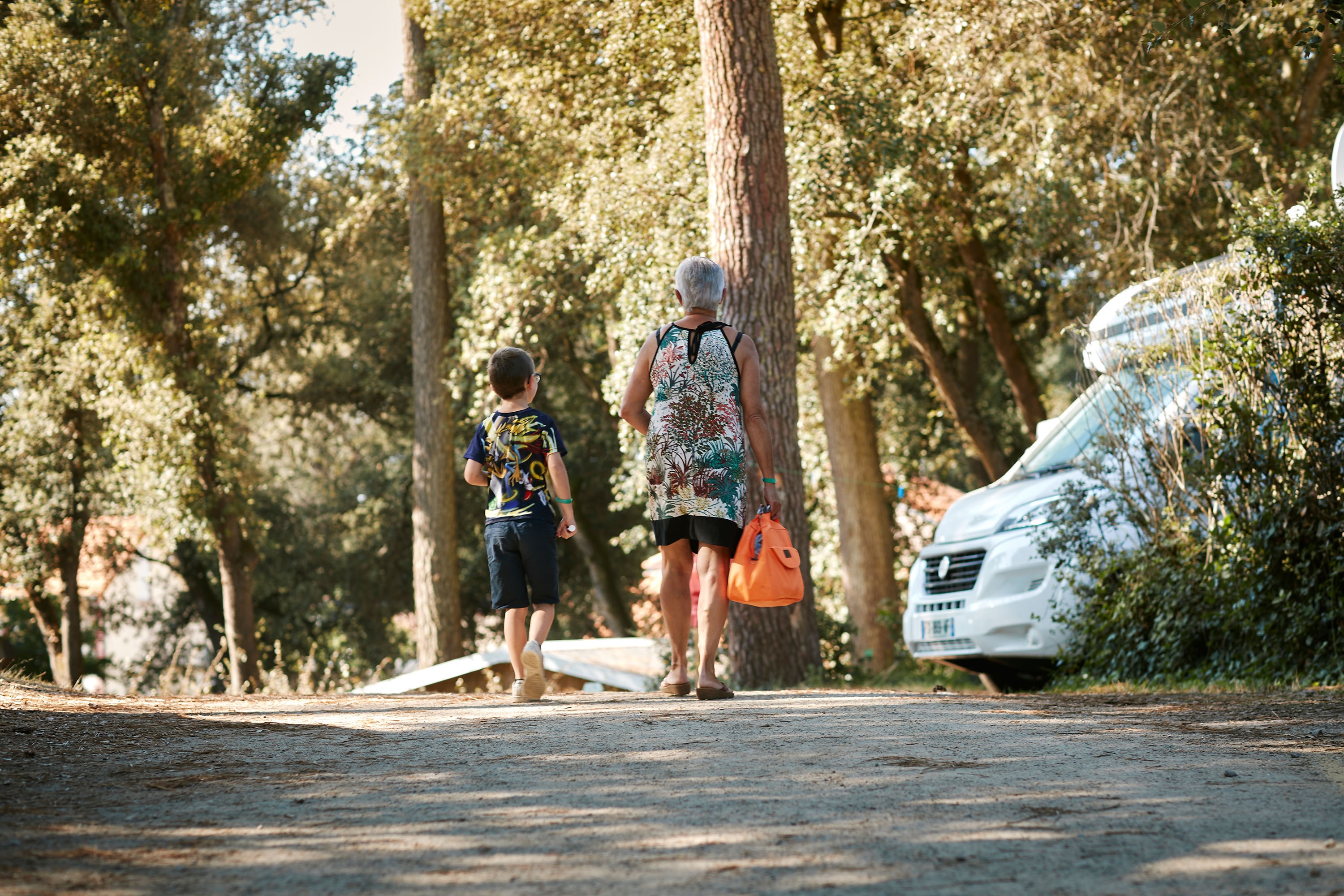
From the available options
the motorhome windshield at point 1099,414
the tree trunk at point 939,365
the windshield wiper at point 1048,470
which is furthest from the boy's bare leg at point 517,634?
the tree trunk at point 939,365

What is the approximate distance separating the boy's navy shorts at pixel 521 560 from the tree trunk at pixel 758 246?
262 centimetres

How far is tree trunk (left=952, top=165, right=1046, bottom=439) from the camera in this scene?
1541 centimetres

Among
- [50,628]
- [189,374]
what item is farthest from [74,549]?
[189,374]

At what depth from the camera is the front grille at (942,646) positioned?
8.30m

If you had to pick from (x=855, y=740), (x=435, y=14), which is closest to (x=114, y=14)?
(x=435, y=14)

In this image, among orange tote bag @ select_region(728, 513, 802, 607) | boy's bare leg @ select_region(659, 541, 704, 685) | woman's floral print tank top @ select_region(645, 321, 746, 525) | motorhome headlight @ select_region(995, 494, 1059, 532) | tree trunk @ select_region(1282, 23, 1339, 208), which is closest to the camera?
orange tote bag @ select_region(728, 513, 802, 607)

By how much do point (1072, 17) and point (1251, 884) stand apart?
40.6 feet

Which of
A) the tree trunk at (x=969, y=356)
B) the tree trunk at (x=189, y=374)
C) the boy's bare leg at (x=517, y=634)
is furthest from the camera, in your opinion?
the tree trunk at (x=969, y=356)

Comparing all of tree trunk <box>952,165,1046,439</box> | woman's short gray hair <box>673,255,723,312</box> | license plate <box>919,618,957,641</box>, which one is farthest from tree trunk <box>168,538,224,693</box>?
woman's short gray hair <box>673,255,723,312</box>

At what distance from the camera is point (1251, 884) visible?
2.55 metres

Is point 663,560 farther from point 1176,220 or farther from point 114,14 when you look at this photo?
point 114,14

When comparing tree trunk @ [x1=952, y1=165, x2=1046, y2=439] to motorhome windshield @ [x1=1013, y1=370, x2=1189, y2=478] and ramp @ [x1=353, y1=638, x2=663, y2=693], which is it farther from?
motorhome windshield @ [x1=1013, y1=370, x2=1189, y2=478]

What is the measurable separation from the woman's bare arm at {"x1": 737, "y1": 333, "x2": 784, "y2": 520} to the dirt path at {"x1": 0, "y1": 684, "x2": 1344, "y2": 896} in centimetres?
107

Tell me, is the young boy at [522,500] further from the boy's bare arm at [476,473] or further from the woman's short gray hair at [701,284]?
the woman's short gray hair at [701,284]
